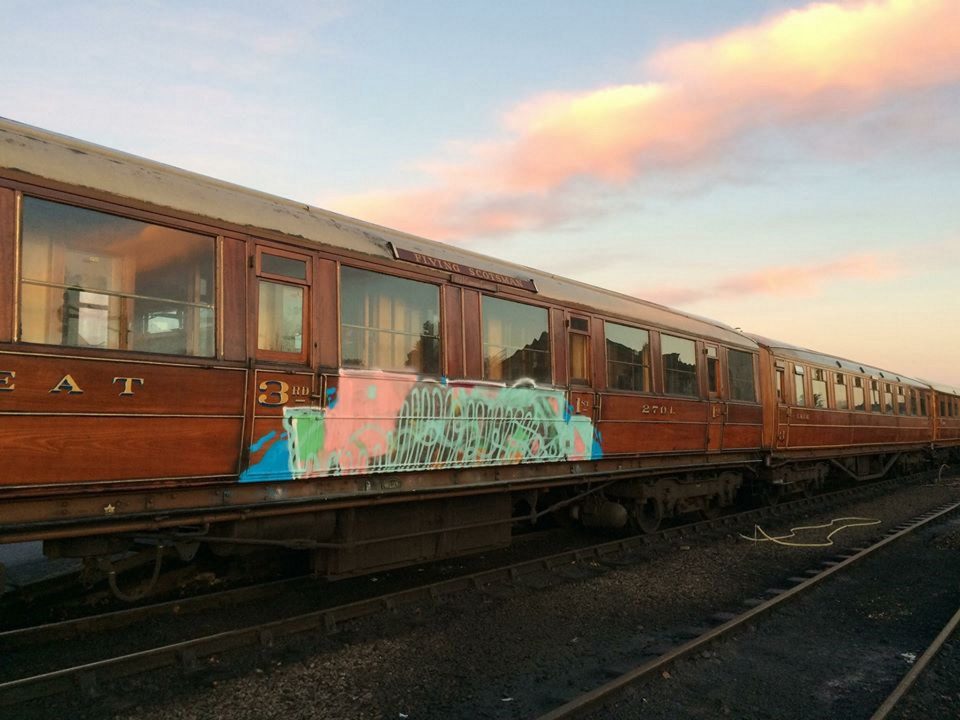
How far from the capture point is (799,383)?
1442cm

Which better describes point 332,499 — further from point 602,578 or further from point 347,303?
point 602,578

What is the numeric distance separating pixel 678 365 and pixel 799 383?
17.7ft

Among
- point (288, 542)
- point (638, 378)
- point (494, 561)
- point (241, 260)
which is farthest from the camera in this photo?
point (638, 378)

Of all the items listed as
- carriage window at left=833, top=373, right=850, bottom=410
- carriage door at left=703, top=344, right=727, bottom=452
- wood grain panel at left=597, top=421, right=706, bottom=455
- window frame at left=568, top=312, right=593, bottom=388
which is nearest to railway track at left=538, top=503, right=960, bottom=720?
wood grain panel at left=597, top=421, right=706, bottom=455

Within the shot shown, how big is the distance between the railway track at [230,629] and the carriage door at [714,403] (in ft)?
8.87

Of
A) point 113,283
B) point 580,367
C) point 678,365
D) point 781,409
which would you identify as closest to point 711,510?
point 781,409

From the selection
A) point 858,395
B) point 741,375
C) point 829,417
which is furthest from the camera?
point 858,395

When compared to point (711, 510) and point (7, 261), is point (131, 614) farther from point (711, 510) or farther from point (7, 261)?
point (711, 510)

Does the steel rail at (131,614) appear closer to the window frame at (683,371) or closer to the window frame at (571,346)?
the window frame at (571,346)

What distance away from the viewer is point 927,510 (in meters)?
14.3

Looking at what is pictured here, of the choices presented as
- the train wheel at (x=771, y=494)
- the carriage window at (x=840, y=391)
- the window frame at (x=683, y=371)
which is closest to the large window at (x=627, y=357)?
the window frame at (x=683, y=371)

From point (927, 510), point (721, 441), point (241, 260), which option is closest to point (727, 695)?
point (241, 260)

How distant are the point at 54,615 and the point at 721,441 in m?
9.19

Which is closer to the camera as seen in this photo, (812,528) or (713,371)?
(713,371)
